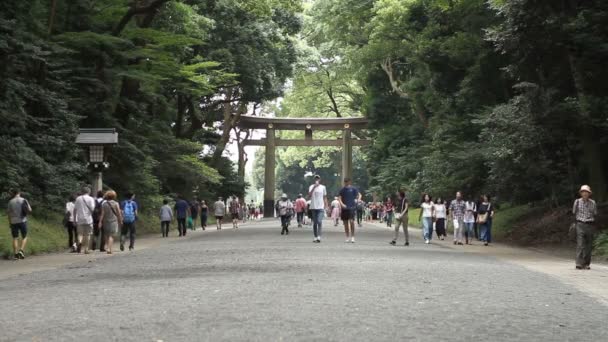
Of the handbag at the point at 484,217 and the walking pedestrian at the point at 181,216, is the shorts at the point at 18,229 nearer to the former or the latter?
the walking pedestrian at the point at 181,216

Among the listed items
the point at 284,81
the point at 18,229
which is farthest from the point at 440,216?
the point at 284,81

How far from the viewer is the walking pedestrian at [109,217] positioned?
1945cm

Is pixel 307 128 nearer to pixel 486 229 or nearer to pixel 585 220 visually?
pixel 486 229

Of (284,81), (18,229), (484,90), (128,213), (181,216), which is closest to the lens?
(18,229)

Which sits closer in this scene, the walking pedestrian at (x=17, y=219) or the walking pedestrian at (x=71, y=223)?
the walking pedestrian at (x=17, y=219)

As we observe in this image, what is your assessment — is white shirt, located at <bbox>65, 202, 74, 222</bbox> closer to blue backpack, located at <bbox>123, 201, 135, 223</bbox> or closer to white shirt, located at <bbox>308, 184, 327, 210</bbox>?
blue backpack, located at <bbox>123, 201, 135, 223</bbox>

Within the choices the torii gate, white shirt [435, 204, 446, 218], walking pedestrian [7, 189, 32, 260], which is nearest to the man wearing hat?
walking pedestrian [7, 189, 32, 260]

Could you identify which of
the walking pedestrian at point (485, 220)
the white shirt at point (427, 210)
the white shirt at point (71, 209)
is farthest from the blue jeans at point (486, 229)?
the white shirt at point (71, 209)

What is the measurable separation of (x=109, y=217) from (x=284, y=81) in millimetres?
23733

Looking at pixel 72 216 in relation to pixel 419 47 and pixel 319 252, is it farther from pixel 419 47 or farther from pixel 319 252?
pixel 419 47

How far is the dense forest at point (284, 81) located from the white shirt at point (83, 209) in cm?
189

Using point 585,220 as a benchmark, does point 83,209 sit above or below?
above

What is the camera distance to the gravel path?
6.76m

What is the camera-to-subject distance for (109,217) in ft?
64.6
